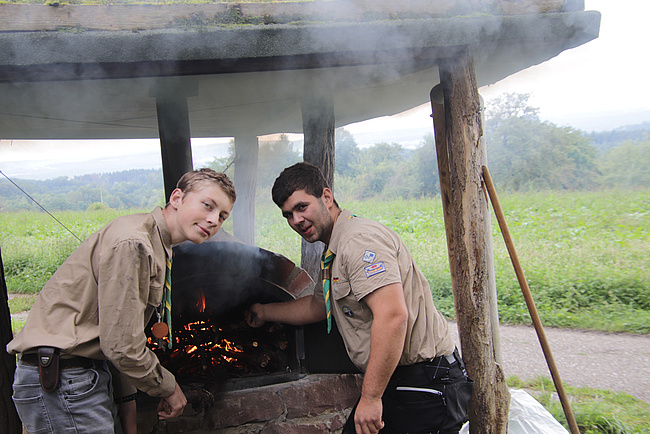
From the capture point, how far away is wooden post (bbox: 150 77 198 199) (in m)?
3.24

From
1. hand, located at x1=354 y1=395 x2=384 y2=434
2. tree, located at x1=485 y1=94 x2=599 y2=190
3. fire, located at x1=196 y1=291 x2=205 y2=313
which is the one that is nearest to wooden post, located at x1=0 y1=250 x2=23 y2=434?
fire, located at x1=196 y1=291 x2=205 y2=313

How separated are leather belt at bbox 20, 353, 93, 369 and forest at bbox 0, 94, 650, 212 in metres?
10.2

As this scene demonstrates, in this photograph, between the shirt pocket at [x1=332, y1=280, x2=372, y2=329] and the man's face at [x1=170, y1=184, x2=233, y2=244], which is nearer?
the man's face at [x1=170, y1=184, x2=233, y2=244]

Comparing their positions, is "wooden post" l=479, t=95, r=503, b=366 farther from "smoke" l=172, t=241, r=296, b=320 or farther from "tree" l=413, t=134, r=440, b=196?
"tree" l=413, t=134, r=440, b=196

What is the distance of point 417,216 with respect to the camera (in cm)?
1266

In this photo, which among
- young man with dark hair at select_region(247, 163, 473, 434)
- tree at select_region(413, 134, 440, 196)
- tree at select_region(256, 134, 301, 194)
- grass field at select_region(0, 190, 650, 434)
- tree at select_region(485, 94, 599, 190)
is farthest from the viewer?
tree at select_region(413, 134, 440, 196)

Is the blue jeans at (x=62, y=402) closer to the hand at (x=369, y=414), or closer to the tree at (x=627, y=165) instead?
the hand at (x=369, y=414)

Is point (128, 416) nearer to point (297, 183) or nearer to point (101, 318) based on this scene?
point (101, 318)

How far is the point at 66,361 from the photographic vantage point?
6.21ft

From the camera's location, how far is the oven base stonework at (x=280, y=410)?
2.84 m

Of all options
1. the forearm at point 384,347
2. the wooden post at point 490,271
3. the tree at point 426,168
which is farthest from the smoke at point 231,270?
the tree at point 426,168

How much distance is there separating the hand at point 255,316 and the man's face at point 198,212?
3.63 feet

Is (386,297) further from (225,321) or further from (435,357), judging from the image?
(225,321)

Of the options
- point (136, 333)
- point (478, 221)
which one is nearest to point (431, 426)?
point (478, 221)
